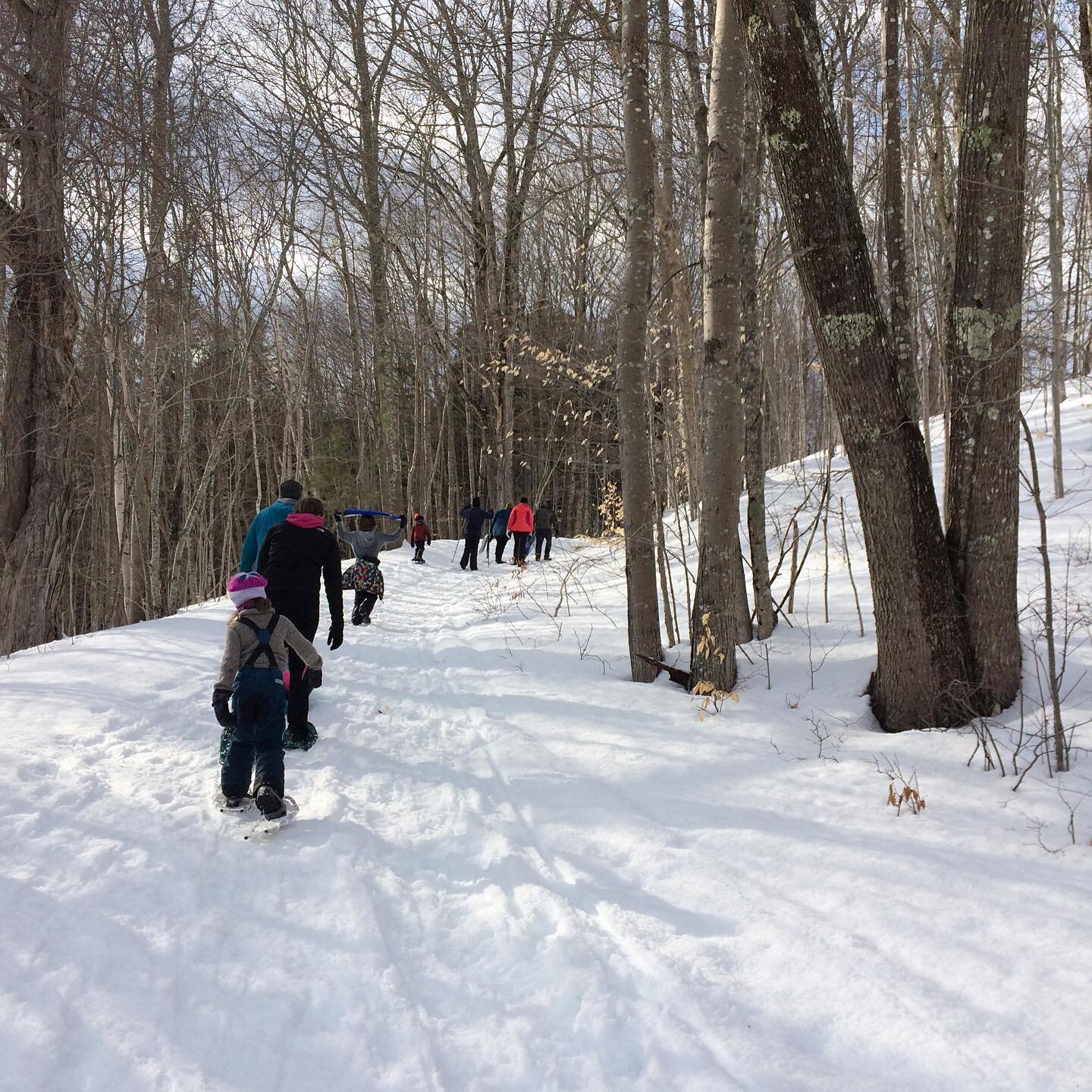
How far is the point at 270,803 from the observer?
3932mm

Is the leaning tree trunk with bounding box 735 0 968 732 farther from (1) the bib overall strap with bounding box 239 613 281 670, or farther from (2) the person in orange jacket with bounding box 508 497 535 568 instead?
(2) the person in orange jacket with bounding box 508 497 535 568

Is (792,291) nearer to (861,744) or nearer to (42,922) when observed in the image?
(861,744)

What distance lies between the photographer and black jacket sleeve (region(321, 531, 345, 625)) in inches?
237

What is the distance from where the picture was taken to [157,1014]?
8.36ft

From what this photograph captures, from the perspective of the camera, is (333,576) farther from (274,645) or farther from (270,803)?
(270,803)

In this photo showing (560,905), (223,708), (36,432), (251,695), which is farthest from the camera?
(36,432)

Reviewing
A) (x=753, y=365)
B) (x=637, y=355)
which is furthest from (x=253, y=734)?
(x=753, y=365)

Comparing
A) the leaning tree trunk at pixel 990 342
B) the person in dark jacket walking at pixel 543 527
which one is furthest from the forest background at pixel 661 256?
the person in dark jacket walking at pixel 543 527

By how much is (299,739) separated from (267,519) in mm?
2401

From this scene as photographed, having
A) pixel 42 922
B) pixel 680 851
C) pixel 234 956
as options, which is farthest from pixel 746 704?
pixel 42 922

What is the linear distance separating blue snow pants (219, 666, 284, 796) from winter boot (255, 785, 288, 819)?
0.36 feet

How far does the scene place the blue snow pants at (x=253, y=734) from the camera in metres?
4.09

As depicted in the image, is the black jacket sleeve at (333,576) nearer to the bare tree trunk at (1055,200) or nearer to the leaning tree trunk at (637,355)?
the leaning tree trunk at (637,355)

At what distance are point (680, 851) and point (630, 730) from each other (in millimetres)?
1723
